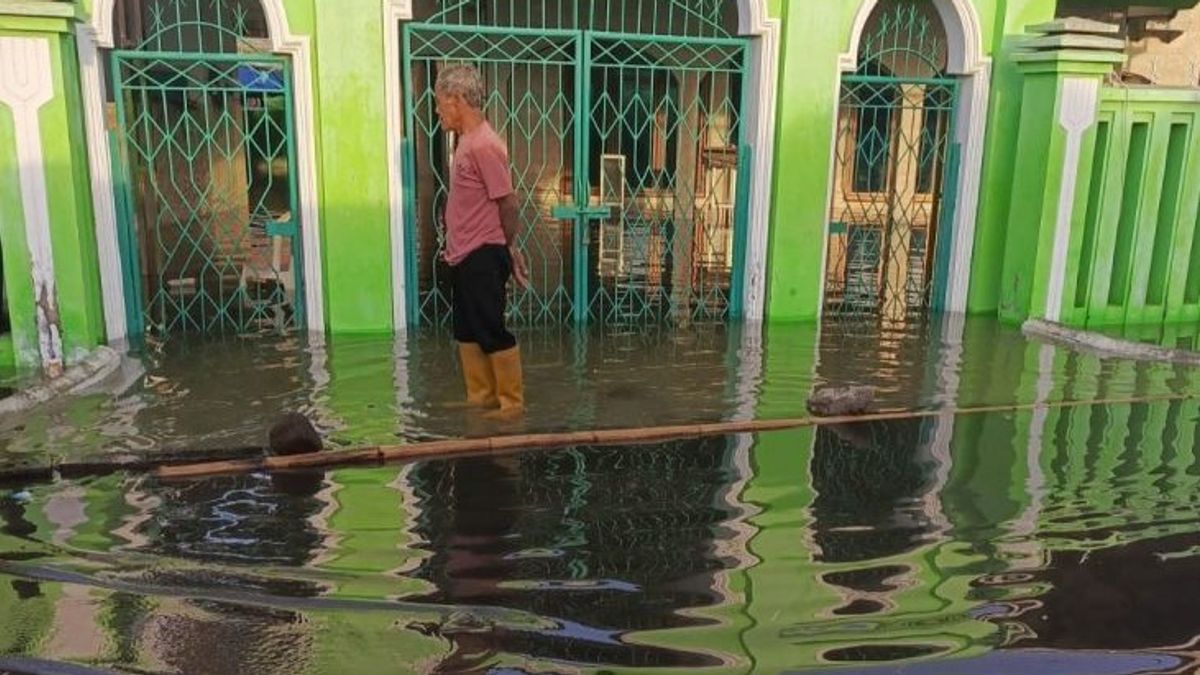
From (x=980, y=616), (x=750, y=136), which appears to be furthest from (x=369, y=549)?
(x=750, y=136)

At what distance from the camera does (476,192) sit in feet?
16.0

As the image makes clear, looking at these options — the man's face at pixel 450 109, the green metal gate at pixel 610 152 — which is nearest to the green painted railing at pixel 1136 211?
the green metal gate at pixel 610 152

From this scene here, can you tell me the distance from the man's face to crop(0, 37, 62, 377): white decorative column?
2.67 m

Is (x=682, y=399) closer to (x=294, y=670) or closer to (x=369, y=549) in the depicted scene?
(x=369, y=549)

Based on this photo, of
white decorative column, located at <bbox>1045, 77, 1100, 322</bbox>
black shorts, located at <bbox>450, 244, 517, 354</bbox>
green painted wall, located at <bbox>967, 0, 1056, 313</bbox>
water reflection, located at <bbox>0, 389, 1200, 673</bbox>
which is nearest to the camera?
water reflection, located at <bbox>0, 389, 1200, 673</bbox>

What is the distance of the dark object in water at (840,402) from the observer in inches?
213

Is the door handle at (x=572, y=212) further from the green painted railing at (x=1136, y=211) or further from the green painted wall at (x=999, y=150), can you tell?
the green painted railing at (x=1136, y=211)

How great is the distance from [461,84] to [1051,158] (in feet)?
17.1

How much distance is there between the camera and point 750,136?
25.8ft

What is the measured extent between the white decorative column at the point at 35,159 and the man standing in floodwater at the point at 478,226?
2.60m

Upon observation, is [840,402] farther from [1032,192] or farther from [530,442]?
[1032,192]

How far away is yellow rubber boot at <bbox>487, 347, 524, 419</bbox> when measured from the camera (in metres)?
5.22

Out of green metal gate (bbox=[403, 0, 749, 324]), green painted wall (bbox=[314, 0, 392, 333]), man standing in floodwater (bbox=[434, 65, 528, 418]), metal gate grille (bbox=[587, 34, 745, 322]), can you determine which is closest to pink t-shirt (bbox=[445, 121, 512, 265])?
man standing in floodwater (bbox=[434, 65, 528, 418])

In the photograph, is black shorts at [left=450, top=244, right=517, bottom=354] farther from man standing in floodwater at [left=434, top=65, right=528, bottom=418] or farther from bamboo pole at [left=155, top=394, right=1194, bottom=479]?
bamboo pole at [left=155, top=394, right=1194, bottom=479]
